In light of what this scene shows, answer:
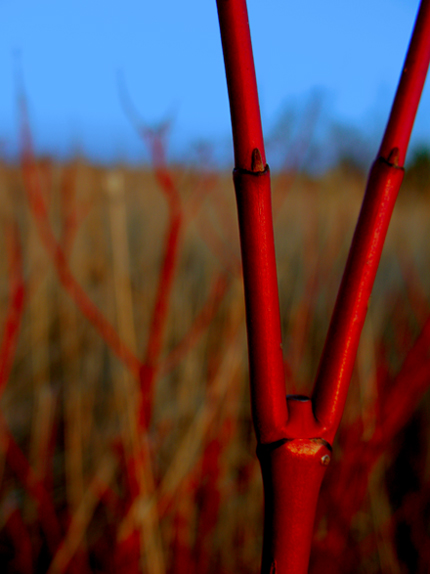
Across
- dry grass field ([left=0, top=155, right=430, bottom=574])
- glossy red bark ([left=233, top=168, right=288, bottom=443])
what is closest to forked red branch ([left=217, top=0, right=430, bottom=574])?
glossy red bark ([left=233, top=168, right=288, bottom=443])

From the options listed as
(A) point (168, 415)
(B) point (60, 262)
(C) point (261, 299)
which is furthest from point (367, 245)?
(A) point (168, 415)

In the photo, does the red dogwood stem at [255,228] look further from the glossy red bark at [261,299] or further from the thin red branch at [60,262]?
the thin red branch at [60,262]

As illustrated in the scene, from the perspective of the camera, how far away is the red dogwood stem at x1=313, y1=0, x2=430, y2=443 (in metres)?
0.18

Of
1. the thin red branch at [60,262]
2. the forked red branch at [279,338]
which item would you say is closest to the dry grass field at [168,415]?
the thin red branch at [60,262]

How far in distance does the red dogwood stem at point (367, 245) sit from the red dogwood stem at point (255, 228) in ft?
0.06

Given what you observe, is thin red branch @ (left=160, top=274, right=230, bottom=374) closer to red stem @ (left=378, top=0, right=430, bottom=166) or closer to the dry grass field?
the dry grass field

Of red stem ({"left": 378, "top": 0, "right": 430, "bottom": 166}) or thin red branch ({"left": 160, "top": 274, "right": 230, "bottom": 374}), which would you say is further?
thin red branch ({"left": 160, "top": 274, "right": 230, "bottom": 374})

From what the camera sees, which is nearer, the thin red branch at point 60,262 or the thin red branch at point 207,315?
the thin red branch at point 60,262

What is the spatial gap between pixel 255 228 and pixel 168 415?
1135 mm

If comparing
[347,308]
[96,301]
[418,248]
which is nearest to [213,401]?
[347,308]

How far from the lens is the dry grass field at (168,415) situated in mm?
679

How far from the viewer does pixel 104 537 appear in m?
1.12

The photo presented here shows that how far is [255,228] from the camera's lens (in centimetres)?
17

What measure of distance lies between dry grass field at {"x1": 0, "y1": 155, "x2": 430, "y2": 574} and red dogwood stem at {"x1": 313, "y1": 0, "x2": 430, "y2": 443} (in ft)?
1.02
